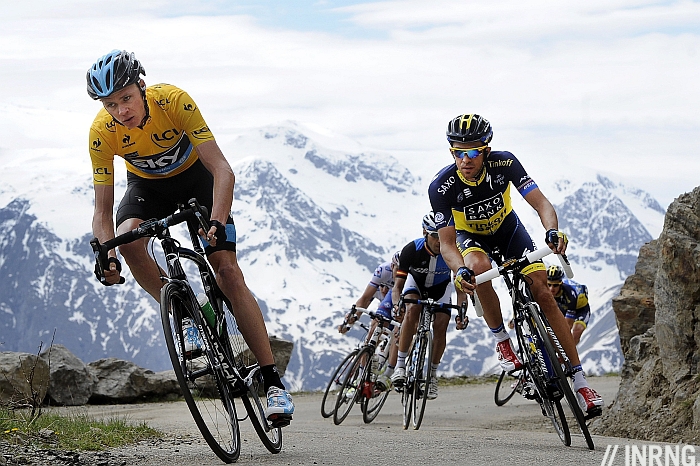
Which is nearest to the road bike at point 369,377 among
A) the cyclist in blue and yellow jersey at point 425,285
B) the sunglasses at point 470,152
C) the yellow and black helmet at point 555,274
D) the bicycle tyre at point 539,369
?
the cyclist in blue and yellow jersey at point 425,285

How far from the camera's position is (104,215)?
6219 millimetres

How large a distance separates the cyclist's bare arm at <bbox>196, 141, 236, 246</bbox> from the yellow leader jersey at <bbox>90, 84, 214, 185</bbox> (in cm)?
9

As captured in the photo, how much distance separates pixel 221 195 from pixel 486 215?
2.79 m

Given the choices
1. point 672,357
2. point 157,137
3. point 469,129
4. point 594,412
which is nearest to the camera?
point 157,137

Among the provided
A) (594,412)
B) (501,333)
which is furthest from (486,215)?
(594,412)

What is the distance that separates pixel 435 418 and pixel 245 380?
7310 mm

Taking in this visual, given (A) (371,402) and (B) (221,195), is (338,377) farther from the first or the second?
(B) (221,195)

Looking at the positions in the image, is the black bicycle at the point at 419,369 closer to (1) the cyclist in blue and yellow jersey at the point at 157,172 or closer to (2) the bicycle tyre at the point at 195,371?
(1) the cyclist in blue and yellow jersey at the point at 157,172

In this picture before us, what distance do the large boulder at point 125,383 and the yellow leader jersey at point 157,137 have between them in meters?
10.1

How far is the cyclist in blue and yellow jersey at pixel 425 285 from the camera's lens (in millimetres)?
10914

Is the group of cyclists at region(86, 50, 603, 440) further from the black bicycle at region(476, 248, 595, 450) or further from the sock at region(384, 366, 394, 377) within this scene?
the sock at region(384, 366, 394, 377)

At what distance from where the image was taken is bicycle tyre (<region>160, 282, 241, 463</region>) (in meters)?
5.44

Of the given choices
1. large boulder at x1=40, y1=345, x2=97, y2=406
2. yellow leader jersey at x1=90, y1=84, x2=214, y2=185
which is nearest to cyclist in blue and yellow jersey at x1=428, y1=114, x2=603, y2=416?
yellow leader jersey at x1=90, y1=84, x2=214, y2=185

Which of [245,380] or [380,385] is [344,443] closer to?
[245,380]
